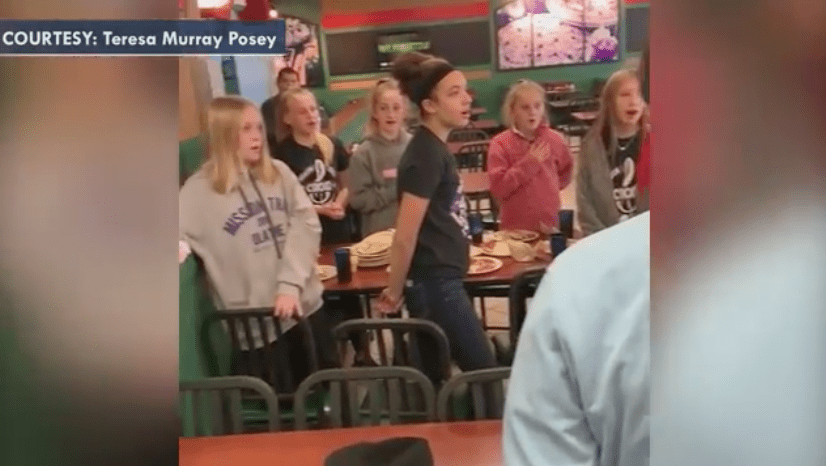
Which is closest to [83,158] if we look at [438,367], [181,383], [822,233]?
[181,383]

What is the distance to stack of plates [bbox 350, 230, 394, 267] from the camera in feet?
2.24

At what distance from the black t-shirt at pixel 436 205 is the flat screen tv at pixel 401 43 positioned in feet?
0.22

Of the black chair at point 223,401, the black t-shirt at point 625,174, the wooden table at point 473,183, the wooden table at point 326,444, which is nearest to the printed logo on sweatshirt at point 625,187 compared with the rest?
the black t-shirt at point 625,174

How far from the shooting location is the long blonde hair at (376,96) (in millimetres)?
662

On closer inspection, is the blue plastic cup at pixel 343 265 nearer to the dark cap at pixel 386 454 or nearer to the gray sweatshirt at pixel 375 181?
the gray sweatshirt at pixel 375 181

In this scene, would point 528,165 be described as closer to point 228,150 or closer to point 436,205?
point 436,205

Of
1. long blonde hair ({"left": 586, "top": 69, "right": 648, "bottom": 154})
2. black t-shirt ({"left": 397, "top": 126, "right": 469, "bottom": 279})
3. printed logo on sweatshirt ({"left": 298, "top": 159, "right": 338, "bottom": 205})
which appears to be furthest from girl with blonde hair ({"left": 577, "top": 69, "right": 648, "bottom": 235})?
printed logo on sweatshirt ({"left": 298, "top": 159, "right": 338, "bottom": 205})

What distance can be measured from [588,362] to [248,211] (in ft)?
0.95

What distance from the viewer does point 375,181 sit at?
691 millimetres

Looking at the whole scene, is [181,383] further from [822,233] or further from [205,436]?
[822,233]

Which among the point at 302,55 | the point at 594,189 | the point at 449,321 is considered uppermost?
the point at 302,55

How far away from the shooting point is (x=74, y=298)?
581 millimetres

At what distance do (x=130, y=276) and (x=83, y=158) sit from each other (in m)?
0.09

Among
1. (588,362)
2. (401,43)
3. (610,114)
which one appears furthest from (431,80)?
(588,362)
